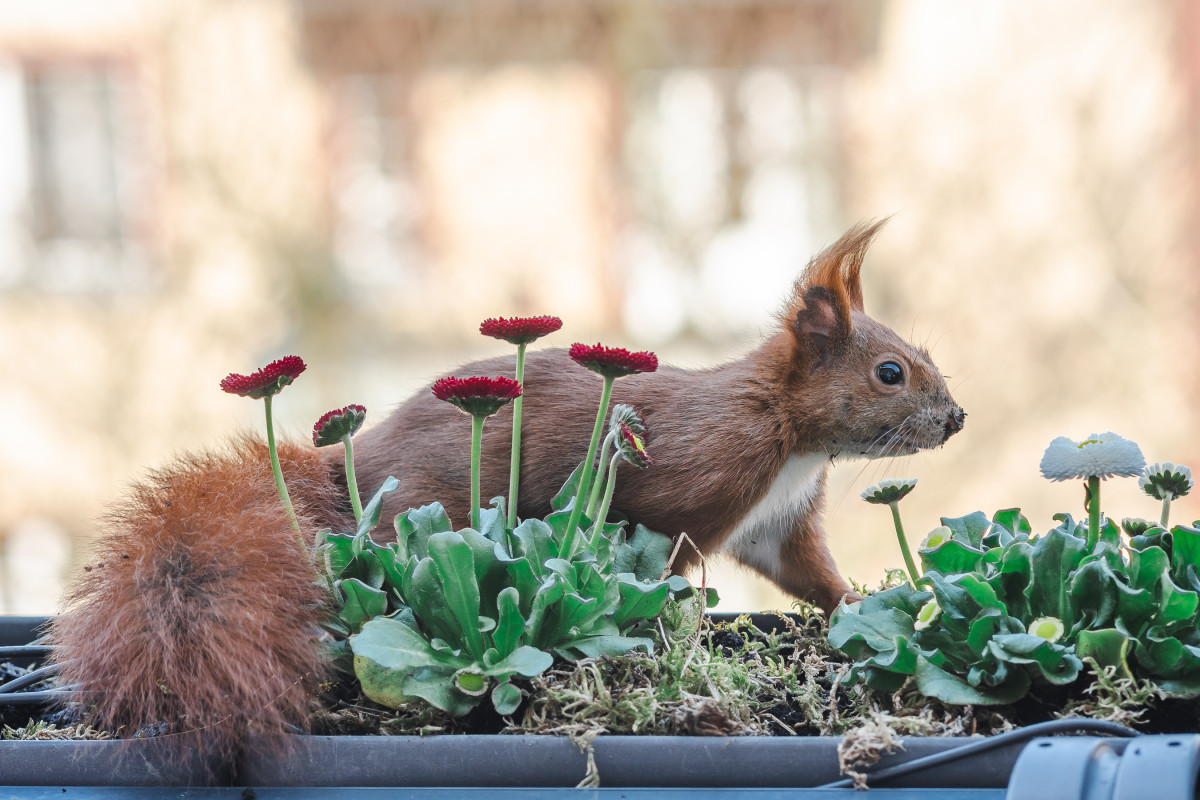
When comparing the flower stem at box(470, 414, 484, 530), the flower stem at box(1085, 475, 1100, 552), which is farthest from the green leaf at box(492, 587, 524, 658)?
the flower stem at box(1085, 475, 1100, 552)

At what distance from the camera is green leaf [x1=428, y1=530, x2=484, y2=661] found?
82cm

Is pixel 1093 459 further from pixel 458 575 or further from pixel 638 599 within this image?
pixel 458 575

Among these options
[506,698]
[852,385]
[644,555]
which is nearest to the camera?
[506,698]

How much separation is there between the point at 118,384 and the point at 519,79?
1579mm

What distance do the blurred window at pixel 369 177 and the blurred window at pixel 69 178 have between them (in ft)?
2.46

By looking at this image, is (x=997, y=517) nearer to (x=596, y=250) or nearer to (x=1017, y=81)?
(x=596, y=250)

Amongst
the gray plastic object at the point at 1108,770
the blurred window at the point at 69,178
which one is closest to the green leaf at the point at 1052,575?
the gray plastic object at the point at 1108,770

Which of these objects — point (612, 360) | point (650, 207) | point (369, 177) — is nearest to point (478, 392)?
point (612, 360)

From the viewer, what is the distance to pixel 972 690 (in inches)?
32.9

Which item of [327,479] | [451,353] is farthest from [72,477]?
[327,479]

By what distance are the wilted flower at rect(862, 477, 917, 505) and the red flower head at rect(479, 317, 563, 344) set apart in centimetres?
30

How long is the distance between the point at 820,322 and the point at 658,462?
0.22 m

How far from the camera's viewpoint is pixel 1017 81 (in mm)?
3381

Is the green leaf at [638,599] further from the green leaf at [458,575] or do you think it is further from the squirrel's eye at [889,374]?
the squirrel's eye at [889,374]
